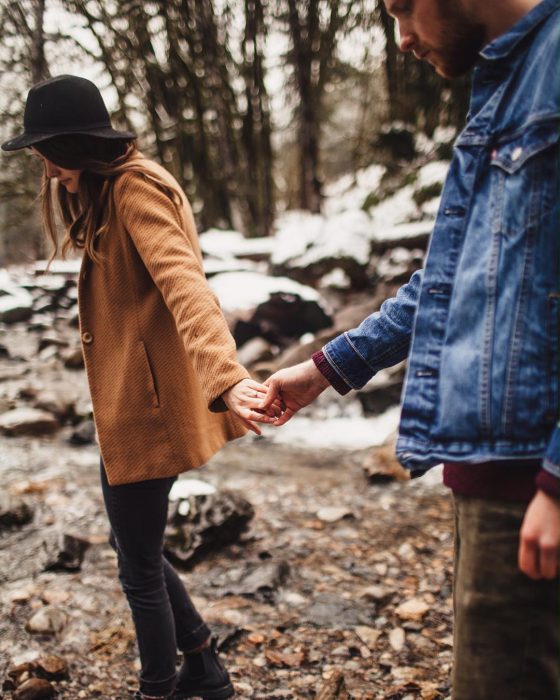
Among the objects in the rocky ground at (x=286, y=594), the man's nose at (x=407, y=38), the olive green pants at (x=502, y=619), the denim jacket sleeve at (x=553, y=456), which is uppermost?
the man's nose at (x=407, y=38)

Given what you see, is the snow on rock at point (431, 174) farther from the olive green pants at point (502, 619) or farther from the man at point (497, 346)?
the olive green pants at point (502, 619)

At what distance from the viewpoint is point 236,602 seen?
3045 mm

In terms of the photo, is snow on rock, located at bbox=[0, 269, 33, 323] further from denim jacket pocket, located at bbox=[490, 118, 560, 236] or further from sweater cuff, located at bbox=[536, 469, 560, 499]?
sweater cuff, located at bbox=[536, 469, 560, 499]

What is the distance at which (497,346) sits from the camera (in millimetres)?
1066

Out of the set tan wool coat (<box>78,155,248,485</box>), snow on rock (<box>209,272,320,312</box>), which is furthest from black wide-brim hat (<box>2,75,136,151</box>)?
snow on rock (<box>209,272,320,312</box>)

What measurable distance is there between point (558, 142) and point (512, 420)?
47 centimetres

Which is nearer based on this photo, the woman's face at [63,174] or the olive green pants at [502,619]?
the olive green pants at [502,619]

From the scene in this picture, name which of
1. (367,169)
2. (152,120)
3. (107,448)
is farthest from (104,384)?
(152,120)

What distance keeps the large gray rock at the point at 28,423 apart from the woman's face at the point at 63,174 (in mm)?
4319

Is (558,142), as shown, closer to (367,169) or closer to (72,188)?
(72,188)

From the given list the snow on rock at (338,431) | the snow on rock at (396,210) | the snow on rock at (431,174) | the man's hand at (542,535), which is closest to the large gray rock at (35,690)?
the man's hand at (542,535)

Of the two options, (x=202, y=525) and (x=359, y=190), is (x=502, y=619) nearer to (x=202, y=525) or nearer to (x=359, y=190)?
(x=202, y=525)

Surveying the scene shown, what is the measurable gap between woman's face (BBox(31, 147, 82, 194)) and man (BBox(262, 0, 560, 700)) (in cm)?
114

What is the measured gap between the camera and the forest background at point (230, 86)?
917 centimetres
